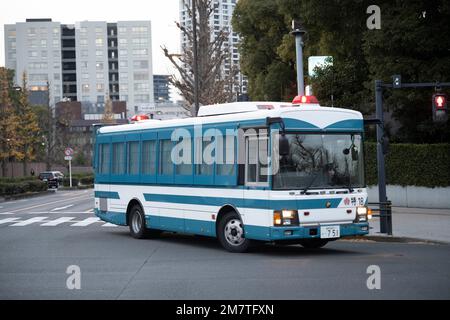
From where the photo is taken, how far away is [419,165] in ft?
96.6

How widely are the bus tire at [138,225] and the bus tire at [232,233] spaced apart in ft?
12.0

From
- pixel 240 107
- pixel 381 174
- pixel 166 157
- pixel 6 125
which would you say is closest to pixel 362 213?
pixel 240 107

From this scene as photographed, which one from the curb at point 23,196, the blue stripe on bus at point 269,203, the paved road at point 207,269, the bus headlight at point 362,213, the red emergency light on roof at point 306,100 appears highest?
the red emergency light on roof at point 306,100

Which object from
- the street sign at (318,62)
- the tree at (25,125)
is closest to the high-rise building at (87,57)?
the tree at (25,125)

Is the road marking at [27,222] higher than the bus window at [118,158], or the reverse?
the bus window at [118,158]

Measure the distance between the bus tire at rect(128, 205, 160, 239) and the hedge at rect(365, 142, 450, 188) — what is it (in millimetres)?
13230

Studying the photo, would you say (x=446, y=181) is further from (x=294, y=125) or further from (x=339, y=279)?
(x=339, y=279)

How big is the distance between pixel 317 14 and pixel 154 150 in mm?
12205

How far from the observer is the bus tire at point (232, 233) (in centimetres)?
1555

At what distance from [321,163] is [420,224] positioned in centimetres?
787

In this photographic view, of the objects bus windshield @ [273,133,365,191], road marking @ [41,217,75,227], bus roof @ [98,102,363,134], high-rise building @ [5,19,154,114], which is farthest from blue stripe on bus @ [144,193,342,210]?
high-rise building @ [5,19,154,114]
